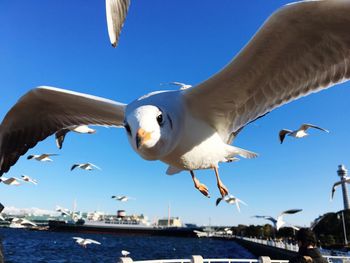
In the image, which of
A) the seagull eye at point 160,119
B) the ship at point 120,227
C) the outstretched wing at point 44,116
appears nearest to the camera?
the seagull eye at point 160,119

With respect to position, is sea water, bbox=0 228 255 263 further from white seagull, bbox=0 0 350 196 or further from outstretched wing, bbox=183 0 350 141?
outstretched wing, bbox=183 0 350 141

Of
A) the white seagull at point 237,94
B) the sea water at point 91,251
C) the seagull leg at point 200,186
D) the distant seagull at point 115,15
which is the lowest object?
the sea water at point 91,251

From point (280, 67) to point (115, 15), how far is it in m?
2.13

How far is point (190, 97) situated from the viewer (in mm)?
3754

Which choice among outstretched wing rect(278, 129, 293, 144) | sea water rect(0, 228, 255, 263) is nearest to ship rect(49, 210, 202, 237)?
sea water rect(0, 228, 255, 263)

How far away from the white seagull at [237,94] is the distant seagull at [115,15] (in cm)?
80

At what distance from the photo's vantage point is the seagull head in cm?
268

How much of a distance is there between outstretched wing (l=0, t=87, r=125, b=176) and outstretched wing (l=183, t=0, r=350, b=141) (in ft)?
4.22

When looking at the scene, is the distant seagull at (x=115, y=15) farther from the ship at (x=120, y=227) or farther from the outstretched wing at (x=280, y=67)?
the ship at (x=120, y=227)

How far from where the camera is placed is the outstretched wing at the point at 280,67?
10.3ft

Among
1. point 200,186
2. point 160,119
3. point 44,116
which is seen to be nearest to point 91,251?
point 44,116

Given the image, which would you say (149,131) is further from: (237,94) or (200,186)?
(200,186)

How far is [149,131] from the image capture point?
8.88 ft

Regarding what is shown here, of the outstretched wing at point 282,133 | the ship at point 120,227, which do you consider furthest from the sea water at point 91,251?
the ship at point 120,227
